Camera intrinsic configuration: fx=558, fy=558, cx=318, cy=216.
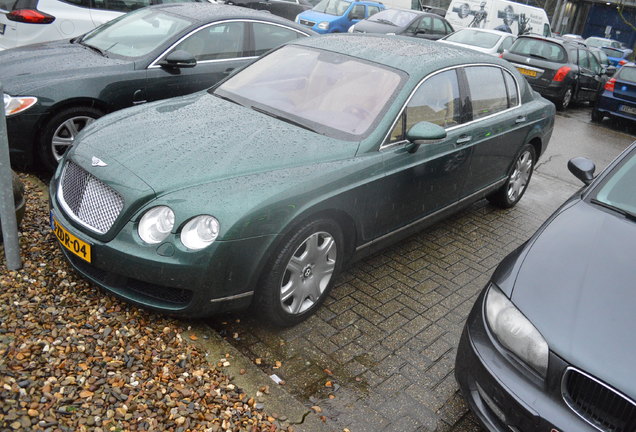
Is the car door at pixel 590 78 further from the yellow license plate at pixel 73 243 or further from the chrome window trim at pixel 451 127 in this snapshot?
the yellow license plate at pixel 73 243

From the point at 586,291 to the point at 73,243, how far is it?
2779mm

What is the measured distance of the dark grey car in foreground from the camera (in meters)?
2.33

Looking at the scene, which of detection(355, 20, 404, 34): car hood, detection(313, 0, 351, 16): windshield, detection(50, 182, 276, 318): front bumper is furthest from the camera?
detection(313, 0, 351, 16): windshield

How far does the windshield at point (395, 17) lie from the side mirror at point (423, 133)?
12715 mm

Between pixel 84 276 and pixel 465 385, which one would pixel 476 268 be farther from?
pixel 84 276

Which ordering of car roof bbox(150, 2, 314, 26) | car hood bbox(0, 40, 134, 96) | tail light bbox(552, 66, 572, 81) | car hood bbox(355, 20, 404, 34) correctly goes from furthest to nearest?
car hood bbox(355, 20, 404, 34) < tail light bbox(552, 66, 572, 81) < car roof bbox(150, 2, 314, 26) < car hood bbox(0, 40, 134, 96)

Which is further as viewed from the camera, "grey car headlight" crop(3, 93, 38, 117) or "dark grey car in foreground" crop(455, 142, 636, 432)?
"grey car headlight" crop(3, 93, 38, 117)

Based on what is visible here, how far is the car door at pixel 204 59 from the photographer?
215 inches

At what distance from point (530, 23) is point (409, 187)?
20180 millimetres

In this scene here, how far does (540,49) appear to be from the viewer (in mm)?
13273

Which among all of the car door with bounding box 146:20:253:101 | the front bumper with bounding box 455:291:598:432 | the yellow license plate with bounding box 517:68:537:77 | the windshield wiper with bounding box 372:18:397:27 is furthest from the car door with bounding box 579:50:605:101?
the front bumper with bounding box 455:291:598:432

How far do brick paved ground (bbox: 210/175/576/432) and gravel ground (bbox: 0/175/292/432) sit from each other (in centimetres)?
42

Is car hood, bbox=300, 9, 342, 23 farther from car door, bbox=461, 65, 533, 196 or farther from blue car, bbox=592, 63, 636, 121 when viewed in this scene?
car door, bbox=461, 65, 533, 196

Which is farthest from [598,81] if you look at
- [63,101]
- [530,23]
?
[63,101]
